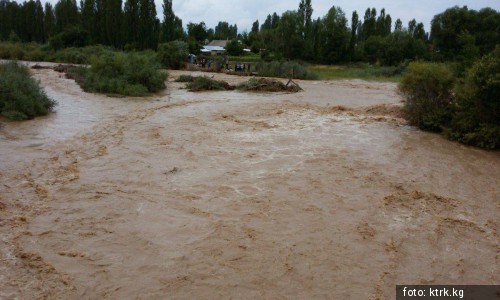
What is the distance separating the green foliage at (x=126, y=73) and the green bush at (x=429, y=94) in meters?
15.2

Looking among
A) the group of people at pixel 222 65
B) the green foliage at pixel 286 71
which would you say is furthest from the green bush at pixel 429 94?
the group of people at pixel 222 65

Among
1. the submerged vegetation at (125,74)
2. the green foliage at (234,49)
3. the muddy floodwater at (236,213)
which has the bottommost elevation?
the muddy floodwater at (236,213)

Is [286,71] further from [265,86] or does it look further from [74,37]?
[74,37]

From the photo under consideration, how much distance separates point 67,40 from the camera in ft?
209

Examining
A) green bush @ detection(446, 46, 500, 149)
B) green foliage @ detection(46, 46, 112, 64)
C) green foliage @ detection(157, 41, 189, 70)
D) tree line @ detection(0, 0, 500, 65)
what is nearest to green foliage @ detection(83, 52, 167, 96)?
green bush @ detection(446, 46, 500, 149)

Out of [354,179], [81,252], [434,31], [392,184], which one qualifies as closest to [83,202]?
[81,252]

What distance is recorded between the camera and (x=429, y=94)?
657 inches

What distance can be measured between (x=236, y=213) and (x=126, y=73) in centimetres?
2077

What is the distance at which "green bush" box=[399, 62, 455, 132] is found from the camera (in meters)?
16.3

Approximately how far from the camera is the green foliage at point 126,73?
25328 mm

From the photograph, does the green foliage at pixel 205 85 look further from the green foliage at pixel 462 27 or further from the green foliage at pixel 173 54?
the green foliage at pixel 462 27

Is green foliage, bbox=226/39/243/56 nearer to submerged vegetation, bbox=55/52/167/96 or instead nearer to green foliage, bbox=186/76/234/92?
green foliage, bbox=186/76/234/92

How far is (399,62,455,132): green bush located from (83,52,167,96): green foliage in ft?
50.0

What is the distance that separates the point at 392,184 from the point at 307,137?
4981mm
